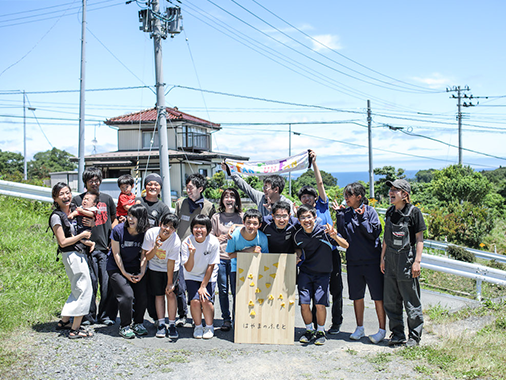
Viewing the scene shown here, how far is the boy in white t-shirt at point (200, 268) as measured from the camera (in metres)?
5.21

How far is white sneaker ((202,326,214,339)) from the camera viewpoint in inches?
205

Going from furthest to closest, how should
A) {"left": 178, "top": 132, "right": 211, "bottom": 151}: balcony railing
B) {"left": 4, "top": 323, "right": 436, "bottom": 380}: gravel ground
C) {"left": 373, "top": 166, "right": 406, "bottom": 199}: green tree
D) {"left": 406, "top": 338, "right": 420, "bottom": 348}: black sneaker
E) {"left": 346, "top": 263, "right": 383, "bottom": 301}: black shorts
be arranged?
{"left": 373, "top": 166, "right": 406, "bottom": 199}: green tree
{"left": 178, "top": 132, "right": 211, "bottom": 151}: balcony railing
{"left": 346, "top": 263, "right": 383, "bottom": 301}: black shorts
{"left": 406, "top": 338, "right": 420, "bottom": 348}: black sneaker
{"left": 4, "top": 323, "right": 436, "bottom": 380}: gravel ground

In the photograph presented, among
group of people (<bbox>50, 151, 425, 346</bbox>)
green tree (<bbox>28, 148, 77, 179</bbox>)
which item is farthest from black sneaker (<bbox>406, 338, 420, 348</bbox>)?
green tree (<bbox>28, 148, 77, 179</bbox>)

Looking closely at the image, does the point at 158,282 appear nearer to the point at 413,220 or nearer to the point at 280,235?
the point at 280,235

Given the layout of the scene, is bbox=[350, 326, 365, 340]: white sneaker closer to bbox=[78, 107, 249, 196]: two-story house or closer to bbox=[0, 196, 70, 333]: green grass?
bbox=[0, 196, 70, 333]: green grass

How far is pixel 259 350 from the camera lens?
4.90 metres

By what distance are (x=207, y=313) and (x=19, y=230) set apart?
20.2 ft

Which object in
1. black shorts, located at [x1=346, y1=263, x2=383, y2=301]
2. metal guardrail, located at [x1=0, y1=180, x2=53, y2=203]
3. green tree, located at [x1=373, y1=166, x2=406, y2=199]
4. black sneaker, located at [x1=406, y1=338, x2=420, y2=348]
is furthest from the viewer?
green tree, located at [x1=373, y1=166, x2=406, y2=199]

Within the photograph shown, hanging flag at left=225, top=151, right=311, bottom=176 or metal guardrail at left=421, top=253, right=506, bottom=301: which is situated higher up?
A: hanging flag at left=225, top=151, right=311, bottom=176

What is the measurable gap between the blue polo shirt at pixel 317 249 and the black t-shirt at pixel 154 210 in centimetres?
188

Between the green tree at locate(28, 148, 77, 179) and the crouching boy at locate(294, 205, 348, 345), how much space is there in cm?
4998

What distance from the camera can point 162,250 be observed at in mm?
5270

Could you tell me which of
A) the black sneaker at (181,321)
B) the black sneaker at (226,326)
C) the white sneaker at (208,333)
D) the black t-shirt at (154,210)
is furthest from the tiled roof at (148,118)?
the white sneaker at (208,333)

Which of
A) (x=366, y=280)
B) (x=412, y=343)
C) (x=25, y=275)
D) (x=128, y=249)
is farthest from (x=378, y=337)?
(x=25, y=275)
